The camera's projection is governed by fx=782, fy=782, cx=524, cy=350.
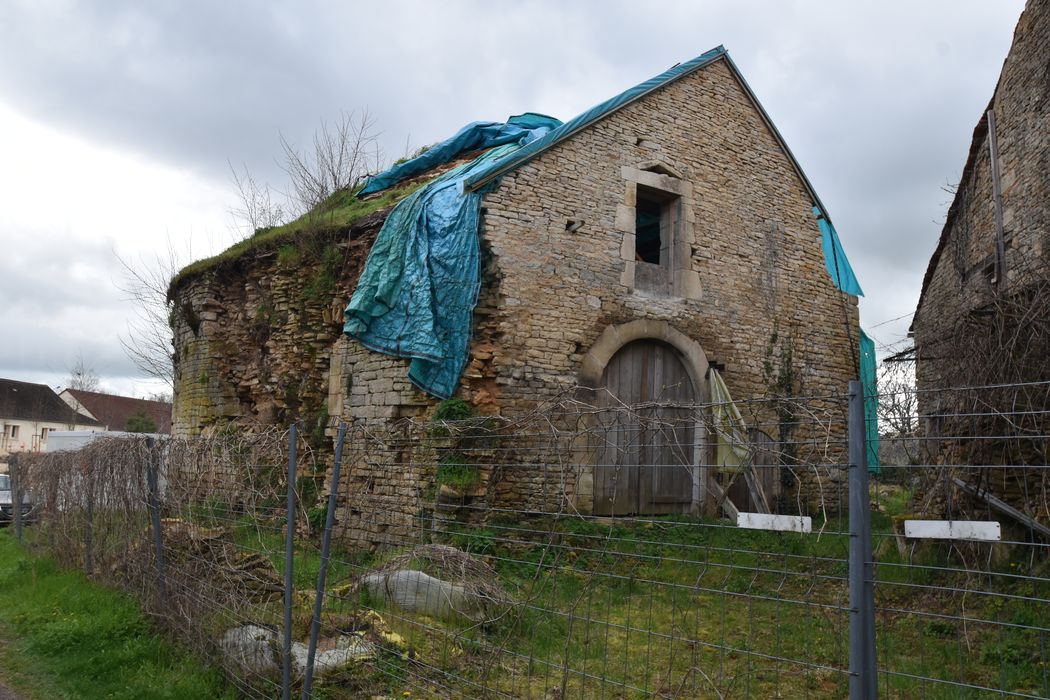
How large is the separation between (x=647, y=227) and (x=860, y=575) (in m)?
10.1

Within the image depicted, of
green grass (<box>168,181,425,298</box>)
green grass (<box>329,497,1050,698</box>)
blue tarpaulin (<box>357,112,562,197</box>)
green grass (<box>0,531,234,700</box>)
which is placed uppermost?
blue tarpaulin (<box>357,112,562,197</box>)

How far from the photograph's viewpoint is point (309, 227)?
35.6 feet

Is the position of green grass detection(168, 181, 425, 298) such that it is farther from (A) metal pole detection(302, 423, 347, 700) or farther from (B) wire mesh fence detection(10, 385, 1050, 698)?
(A) metal pole detection(302, 423, 347, 700)

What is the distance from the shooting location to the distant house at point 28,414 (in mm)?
40000

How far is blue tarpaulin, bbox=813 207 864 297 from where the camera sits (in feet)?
39.7

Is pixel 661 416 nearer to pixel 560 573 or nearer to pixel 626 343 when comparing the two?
pixel 626 343

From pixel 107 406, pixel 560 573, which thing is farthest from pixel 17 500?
pixel 107 406

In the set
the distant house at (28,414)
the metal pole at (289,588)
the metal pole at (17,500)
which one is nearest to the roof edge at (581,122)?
the metal pole at (289,588)

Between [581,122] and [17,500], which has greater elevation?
[581,122]

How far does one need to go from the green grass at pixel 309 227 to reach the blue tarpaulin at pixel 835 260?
620cm

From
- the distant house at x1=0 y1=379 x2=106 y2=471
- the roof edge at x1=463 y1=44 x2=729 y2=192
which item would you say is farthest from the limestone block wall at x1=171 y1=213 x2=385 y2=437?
the distant house at x1=0 y1=379 x2=106 y2=471

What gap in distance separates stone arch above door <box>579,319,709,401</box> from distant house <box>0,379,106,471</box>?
3835 cm

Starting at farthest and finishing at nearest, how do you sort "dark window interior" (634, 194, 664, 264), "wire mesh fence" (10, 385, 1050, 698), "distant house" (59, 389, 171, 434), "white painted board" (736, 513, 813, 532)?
"distant house" (59, 389, 171, 434)
"dark window interior" (634, 194, 664, 264)
"wire mesh fence" (10, 385, 1050, 698)
"white painted board" (736, 513, 813, 532)

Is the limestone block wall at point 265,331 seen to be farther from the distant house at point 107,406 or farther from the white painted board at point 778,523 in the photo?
the distant house at point 107,406
